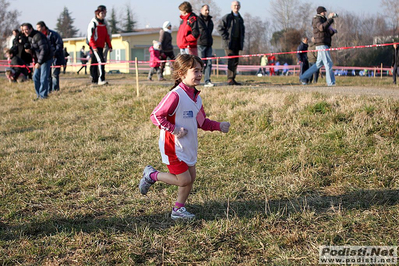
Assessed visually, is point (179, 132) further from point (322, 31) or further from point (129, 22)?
point (129, 22)

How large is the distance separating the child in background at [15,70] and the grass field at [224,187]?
768cm

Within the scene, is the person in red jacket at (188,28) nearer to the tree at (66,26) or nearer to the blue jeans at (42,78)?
the blue jeans at (42,78)

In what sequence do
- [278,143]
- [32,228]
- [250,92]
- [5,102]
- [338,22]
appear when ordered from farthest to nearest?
[338,22] < [5,102] < [250,92] < [278,143] < [32,228]

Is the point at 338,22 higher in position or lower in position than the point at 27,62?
higher

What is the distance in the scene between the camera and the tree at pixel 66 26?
90000 millimetres

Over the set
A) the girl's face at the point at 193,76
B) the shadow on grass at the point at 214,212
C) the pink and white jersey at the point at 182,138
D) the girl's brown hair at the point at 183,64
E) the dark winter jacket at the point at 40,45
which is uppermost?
the dark winter jacket at the point at 40,45

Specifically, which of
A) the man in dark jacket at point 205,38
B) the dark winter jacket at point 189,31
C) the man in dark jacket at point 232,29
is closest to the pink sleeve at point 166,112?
the dark winter jacket at point 189,31

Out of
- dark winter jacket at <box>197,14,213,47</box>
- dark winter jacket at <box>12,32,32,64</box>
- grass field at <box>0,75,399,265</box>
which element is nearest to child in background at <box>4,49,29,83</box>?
dark winter jacket at <box>12,32,32,64</box>

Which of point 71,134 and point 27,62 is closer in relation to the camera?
point 71,134

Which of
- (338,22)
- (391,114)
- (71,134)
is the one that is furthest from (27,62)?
(338,22)

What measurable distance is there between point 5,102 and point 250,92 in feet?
26.4

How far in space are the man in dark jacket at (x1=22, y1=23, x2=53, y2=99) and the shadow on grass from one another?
873cm

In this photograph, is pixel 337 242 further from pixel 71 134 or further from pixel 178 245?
pixel 71 134

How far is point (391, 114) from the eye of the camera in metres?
6.62
